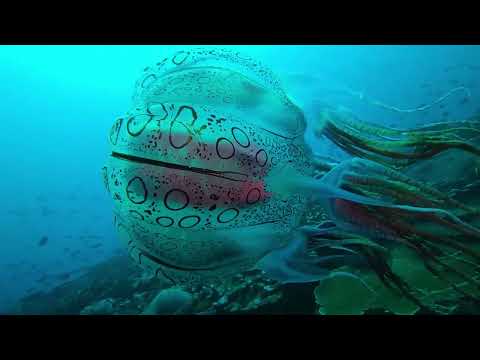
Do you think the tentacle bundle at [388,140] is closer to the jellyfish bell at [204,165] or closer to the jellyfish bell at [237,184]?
the jellyfish bell at [237,184]

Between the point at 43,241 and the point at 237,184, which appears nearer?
the point at 237,184

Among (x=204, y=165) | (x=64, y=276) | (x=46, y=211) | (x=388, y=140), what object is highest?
(x=388, y=140)

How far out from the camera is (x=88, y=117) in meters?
3.76

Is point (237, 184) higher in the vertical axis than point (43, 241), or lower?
higher

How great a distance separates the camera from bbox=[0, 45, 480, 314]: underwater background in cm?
263

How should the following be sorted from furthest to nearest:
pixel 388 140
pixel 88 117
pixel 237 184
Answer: pixel 88 117 < pixel 388 140 < pixel 237 184

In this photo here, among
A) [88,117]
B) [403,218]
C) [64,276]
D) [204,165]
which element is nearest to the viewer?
[204,165]

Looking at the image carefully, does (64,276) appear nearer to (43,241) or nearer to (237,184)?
(43,241)

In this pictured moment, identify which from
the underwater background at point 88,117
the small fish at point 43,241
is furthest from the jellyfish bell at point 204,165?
the small fish at point 43,241

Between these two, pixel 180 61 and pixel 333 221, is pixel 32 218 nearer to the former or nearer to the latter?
pixel 180 61

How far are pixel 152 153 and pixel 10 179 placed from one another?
2.35 meters

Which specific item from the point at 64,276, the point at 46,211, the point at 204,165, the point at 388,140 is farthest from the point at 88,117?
the point at 388,140

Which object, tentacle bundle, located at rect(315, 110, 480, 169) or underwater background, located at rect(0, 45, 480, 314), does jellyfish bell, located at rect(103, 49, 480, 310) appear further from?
underwater background, located at rect(0, 45, 480, 314)

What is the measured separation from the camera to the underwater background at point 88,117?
2629 mm
